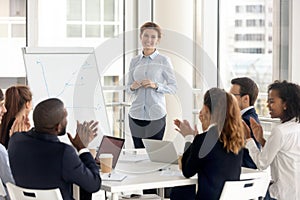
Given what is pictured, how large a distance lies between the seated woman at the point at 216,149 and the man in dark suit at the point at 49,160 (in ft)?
1.77

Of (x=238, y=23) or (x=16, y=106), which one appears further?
(x=238, y=23)

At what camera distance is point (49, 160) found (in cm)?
294

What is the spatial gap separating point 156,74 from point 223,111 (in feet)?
6.44

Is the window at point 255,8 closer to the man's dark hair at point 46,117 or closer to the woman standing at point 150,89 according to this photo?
the woman standing at point 150,89

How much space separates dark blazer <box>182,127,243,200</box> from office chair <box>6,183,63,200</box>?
29.0 inches

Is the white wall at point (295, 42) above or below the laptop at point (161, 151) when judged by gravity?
above

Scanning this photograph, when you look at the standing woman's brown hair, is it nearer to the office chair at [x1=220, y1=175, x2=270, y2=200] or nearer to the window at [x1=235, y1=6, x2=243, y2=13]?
the office chair at [x1=220, y1=175, x2=270, y2=200]

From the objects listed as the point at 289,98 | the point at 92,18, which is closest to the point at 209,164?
the point at 289,98

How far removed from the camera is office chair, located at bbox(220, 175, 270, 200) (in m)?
3.10

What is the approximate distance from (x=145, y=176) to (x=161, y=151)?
48cm

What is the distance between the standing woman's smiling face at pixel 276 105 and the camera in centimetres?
366

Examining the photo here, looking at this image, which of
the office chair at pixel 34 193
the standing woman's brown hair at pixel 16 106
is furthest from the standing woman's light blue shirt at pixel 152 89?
the office chair at pixel 34 193

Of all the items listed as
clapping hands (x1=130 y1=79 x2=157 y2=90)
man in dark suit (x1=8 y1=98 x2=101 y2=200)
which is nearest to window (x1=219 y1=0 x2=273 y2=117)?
clapping hands (x1=130 y1=79 x2=157 y2=90)

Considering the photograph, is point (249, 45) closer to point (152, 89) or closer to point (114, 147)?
point (152, 89)
